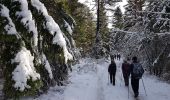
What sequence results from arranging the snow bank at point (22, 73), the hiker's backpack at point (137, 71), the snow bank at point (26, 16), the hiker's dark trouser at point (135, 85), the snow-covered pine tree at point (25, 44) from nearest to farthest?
the snow bank at point (22, 73) < the snow-covered pine tree at point (25, 44) < the snow bank at point (26, 16) < the hiker's backpack at point (137, 71) < the hiker's dark trouser at point (135, 85)

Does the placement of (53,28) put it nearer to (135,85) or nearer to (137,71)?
(137,71)

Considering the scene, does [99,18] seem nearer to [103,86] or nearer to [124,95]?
[103,86]

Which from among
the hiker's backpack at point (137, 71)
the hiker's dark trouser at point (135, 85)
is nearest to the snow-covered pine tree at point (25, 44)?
the hiker's backpack at point (137, 71)

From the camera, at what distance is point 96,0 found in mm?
48062

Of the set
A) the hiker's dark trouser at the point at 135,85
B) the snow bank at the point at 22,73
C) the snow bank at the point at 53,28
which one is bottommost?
the hiker's dark trouser at the point at 135,85

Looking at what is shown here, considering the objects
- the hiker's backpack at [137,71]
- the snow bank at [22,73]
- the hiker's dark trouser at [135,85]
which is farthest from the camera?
the hiker's dark trouser at [135,85]

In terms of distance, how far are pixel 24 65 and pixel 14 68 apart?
0.41 meters

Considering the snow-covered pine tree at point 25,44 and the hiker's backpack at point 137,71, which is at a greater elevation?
the snow-covered pine tree at point 25,44

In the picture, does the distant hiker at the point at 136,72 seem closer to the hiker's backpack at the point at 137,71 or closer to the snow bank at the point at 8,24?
the hiker's backpack at the point at 137,71

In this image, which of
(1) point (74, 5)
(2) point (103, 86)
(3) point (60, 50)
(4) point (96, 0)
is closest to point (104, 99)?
(2) point (103, 86)

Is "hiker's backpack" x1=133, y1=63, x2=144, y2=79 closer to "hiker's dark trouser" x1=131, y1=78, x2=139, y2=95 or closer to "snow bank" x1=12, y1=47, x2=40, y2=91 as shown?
"hiker's dark trouser" x1=131, y1=78, x2=139, y2=95

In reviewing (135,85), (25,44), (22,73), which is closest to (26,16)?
(25,44)

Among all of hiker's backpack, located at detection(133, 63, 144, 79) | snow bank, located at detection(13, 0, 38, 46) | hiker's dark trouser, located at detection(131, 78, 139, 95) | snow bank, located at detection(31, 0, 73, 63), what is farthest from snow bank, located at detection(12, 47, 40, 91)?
hiker's dark trouser, located at detection(131, 78, 139, 95)

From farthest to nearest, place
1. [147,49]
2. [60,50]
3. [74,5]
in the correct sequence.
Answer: [74,5] < [147,49] < [60,50]
